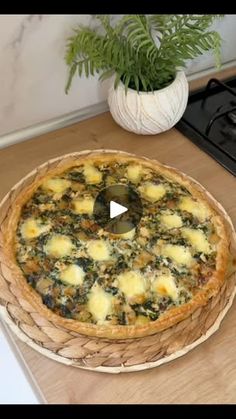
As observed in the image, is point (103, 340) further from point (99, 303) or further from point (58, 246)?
point (58, 246)

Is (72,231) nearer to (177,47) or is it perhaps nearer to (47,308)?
(47,308)

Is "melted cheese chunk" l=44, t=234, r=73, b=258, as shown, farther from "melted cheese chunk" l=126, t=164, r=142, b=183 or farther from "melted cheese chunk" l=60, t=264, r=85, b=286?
"melted cheese chunk" l=126, t=164, r=142, b=183

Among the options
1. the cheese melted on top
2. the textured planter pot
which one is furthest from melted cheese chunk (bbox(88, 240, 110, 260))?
the textured planter pot

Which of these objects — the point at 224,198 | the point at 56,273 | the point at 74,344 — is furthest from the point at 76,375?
the point at 224,198

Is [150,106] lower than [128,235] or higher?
higher

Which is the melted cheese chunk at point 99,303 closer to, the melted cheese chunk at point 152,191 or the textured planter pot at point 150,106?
the melted cheese chunk at point 152,191
